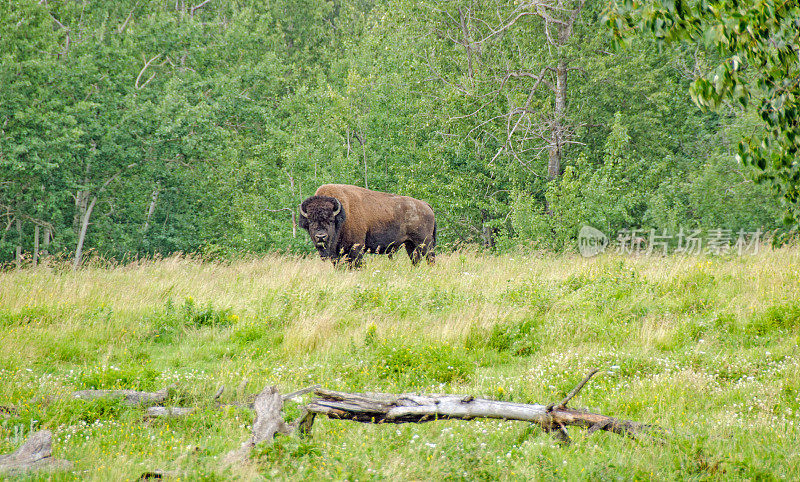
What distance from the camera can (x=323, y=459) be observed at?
4.43 meters

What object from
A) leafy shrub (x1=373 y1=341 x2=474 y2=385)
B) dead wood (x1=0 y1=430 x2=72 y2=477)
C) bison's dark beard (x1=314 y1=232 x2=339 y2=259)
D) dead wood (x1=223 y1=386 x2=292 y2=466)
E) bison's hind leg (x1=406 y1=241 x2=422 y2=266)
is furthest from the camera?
bison's hind leg (x1=406 y1=241 x2=422 y2=266)

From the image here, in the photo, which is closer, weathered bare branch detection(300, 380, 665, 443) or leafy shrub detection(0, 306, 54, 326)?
weathered bare branch detection(300, 380, 665, 443)

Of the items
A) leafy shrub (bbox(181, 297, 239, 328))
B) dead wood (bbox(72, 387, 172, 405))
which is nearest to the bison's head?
leafy shrub (bbox(181, 297, 239, 328))

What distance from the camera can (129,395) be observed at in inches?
233

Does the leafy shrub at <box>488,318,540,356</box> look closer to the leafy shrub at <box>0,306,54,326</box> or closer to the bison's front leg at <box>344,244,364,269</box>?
the bison's front leg at <box>344,244,364,269</box>

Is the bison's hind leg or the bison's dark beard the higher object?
the bison's dark beard

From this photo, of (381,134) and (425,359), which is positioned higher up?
(381,134)

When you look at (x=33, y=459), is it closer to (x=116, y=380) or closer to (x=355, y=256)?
(x=116, y=380)

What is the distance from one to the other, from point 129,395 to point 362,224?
8921 millimetres

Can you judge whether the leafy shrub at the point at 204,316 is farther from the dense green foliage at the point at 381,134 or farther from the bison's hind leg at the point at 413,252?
the dense green foliage at the point at 381,134

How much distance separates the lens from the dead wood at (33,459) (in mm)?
4129

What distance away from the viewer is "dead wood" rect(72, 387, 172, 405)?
19.2ft

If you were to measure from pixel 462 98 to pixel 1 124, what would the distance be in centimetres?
1624

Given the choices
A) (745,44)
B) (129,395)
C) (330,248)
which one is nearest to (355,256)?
(330,248)
